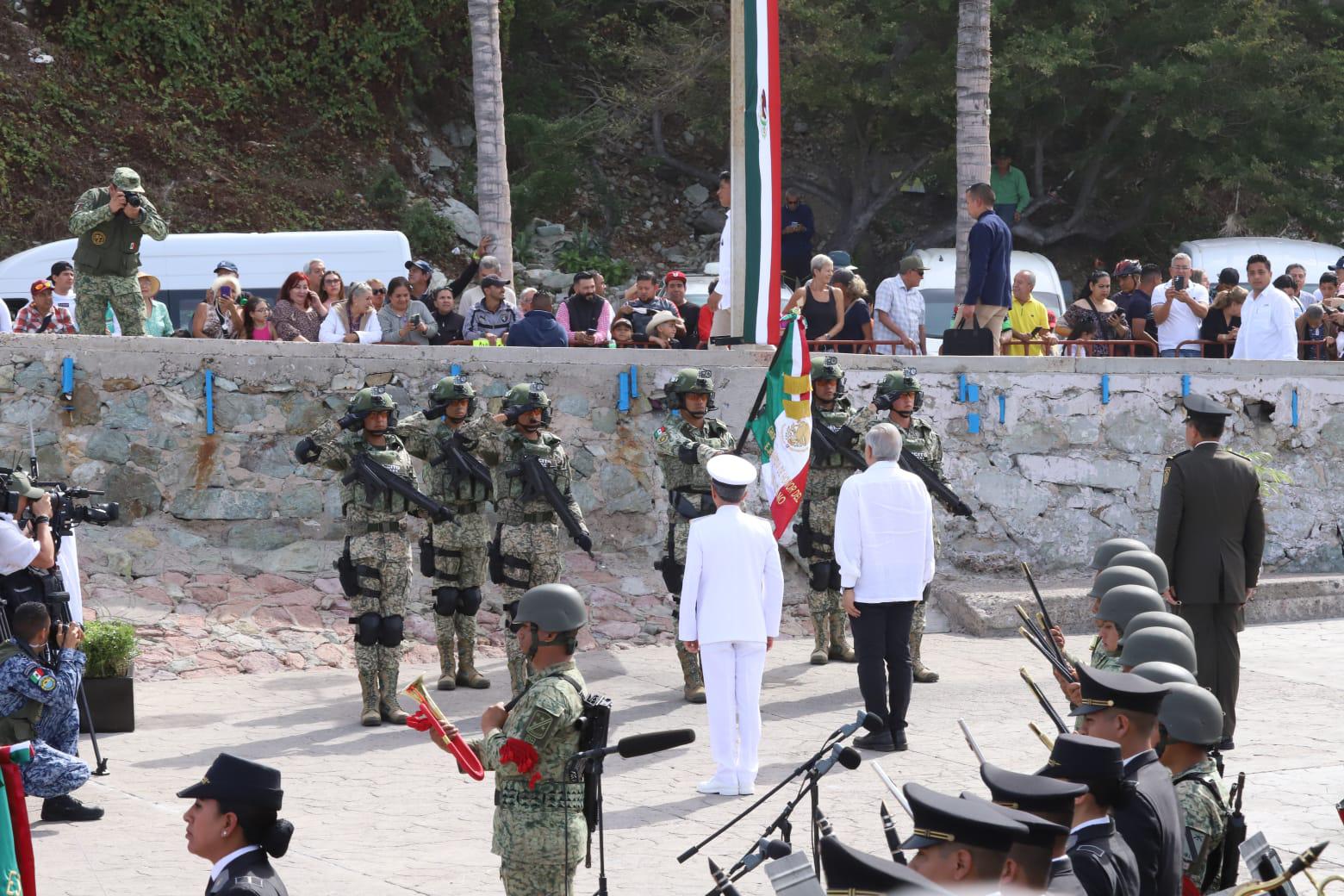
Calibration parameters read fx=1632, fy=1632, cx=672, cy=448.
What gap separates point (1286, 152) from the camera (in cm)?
2278

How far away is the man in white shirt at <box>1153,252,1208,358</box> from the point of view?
15.9 meters

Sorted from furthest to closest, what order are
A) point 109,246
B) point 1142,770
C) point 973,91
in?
1. point 973,91
2. point 109,246
3. point 1142,770

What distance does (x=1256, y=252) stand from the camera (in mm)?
20234

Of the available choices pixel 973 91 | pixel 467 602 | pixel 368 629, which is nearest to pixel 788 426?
pixel 467 602

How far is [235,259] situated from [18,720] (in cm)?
988

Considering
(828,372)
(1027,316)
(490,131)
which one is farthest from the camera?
(490,131)

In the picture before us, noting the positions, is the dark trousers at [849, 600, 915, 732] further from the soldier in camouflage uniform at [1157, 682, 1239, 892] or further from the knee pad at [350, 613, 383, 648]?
the soldier in camouflage uniform at [1157, 682, 1239, 892]

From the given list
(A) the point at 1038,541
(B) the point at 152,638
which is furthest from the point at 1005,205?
(B) the point at 152,638

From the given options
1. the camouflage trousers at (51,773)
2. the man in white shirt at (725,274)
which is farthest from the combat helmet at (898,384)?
the camouflage trousers at (51,773)

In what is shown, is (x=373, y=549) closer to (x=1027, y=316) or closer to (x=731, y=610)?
(x=731, y=610)

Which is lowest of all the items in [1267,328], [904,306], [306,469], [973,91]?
[306,469]

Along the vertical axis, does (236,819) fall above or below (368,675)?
above

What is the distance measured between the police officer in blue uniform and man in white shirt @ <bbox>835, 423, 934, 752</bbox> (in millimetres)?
4432

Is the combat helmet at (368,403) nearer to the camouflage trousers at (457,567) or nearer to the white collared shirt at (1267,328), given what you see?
the camouflage trousers at (457,567)
